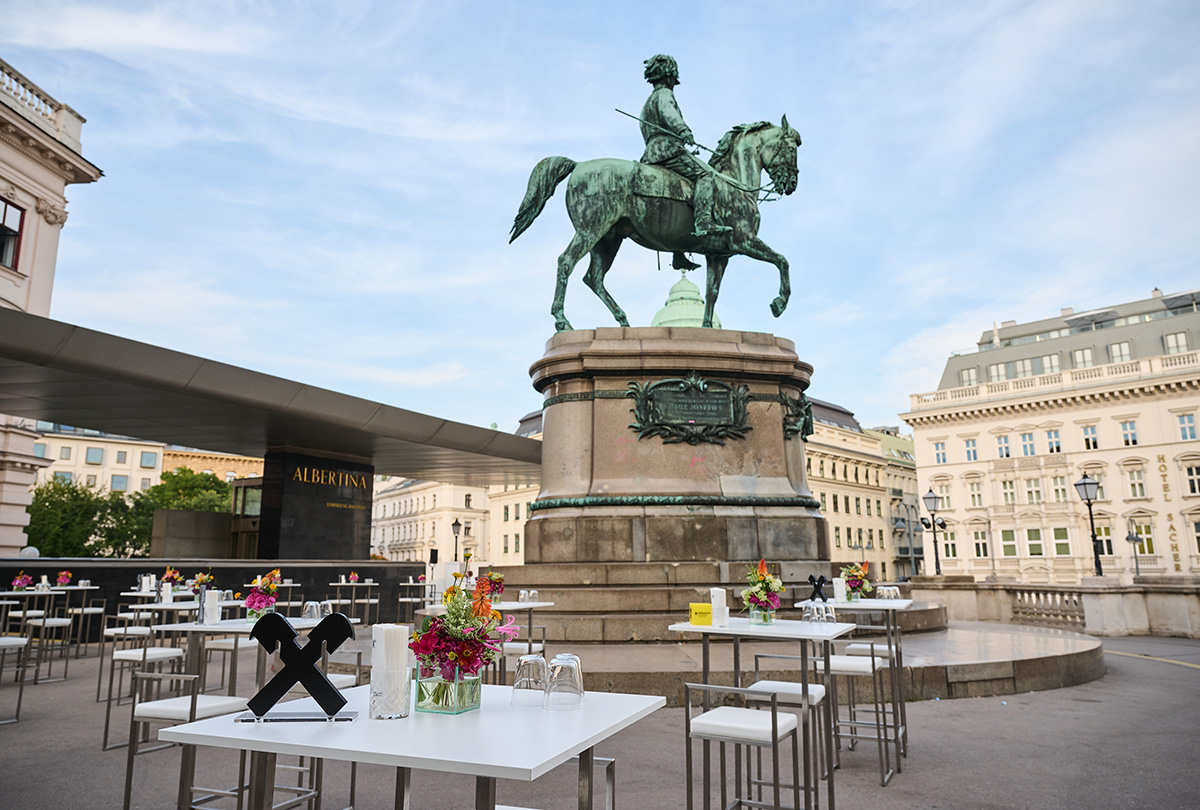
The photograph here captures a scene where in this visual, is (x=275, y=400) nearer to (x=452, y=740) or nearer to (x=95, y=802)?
(x=95, y=802)

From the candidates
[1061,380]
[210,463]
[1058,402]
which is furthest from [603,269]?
[210,463]

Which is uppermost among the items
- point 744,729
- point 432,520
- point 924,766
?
point 432,520

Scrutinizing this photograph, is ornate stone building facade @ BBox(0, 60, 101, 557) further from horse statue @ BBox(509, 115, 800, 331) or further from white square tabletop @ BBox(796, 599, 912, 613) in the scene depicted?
white square tabletop @ BBox(796, 599, 912, 613)

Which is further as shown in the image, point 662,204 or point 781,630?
point 662,204

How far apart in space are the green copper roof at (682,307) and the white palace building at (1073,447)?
25.8 m

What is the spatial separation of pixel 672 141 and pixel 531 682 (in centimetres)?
1181

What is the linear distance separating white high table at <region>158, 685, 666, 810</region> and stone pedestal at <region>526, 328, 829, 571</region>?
8.52m

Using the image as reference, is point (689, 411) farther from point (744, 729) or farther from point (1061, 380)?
point (1061, 380)

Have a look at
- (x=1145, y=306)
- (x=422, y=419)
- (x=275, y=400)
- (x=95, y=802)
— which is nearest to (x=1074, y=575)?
(x=1145, y=306)

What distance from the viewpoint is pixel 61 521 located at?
45.3 meters

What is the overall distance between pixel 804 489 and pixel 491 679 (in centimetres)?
671

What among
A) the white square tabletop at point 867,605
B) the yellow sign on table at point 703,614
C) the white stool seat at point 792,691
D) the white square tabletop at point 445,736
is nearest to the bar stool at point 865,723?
the white stool seat at point 792,691

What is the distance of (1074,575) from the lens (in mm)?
53844

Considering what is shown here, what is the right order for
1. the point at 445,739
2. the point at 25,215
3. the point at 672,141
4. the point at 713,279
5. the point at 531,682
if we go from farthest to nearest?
the point at 25,215
the point at 713,279
the point at 672,141
the point at 531,682
the point at 445,739
